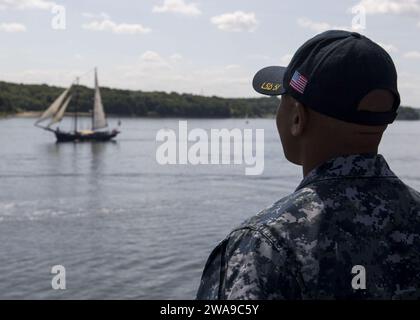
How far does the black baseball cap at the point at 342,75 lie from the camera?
5.61 ft

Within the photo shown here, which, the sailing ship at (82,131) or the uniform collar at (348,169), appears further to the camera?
the sailing ship at (82,131)

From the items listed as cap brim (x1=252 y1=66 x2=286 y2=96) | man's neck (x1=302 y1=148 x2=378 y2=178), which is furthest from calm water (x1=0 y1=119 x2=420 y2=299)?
man's neck (x1=302 y1=148 x2=378 y2=178)

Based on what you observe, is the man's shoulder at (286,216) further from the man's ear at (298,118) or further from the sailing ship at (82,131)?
the sailing ship at (82,131)

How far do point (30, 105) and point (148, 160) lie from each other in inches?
2881

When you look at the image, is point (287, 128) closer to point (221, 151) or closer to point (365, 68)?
point (365, 68)

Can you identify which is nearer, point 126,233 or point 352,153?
point 352,153

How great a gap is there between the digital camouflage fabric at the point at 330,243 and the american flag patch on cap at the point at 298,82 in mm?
210

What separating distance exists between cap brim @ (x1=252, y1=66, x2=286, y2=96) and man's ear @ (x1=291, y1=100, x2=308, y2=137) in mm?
148

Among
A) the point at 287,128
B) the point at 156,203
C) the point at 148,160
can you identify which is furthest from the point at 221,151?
the point at 287,128

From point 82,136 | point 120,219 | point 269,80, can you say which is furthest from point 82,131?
point 269,80

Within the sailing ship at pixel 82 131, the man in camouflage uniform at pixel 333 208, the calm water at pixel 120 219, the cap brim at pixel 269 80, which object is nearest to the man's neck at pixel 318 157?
the man in camouflage uniform at pixel 333 208

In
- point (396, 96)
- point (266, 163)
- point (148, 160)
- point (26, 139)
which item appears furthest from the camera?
point (26, 139)

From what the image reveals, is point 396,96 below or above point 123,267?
above

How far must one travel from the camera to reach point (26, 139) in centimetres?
8169
